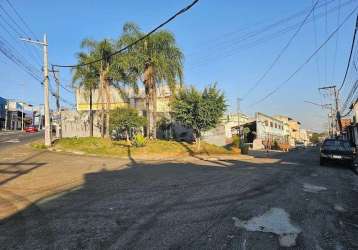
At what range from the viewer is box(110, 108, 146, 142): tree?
33781 millimetres

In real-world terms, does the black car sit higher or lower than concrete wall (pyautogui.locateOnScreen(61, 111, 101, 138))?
lower

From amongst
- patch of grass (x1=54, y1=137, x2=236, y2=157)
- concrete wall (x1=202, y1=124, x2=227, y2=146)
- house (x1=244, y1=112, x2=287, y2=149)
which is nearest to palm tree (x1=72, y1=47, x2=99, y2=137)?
patch of grass (x1=54, y1=137, x2=236, y2=157)

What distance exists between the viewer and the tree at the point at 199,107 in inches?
1238

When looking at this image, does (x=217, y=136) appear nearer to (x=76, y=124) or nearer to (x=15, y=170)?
(x=76, y=124)

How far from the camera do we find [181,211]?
28.1 feet

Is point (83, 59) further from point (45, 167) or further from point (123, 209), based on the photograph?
point (123, 209)

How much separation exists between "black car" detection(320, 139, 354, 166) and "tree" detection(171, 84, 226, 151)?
33.1 feet

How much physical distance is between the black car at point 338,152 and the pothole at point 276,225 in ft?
53.3

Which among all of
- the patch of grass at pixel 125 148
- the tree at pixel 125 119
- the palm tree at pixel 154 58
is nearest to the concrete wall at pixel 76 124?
the tree at pixel 125 119

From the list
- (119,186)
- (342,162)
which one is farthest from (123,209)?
(342,162)

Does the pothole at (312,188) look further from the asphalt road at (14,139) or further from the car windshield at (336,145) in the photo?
the asphalt road at (14,139)

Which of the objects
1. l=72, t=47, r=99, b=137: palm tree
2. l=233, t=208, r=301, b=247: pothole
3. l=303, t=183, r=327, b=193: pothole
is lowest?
l=233, t=208, r=301, b=247: pothole

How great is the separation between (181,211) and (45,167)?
11910 mm

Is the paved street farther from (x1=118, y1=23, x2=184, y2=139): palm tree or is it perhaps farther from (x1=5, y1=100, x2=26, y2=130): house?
(x1=5, y1=100, x2=26, y2=130): house
